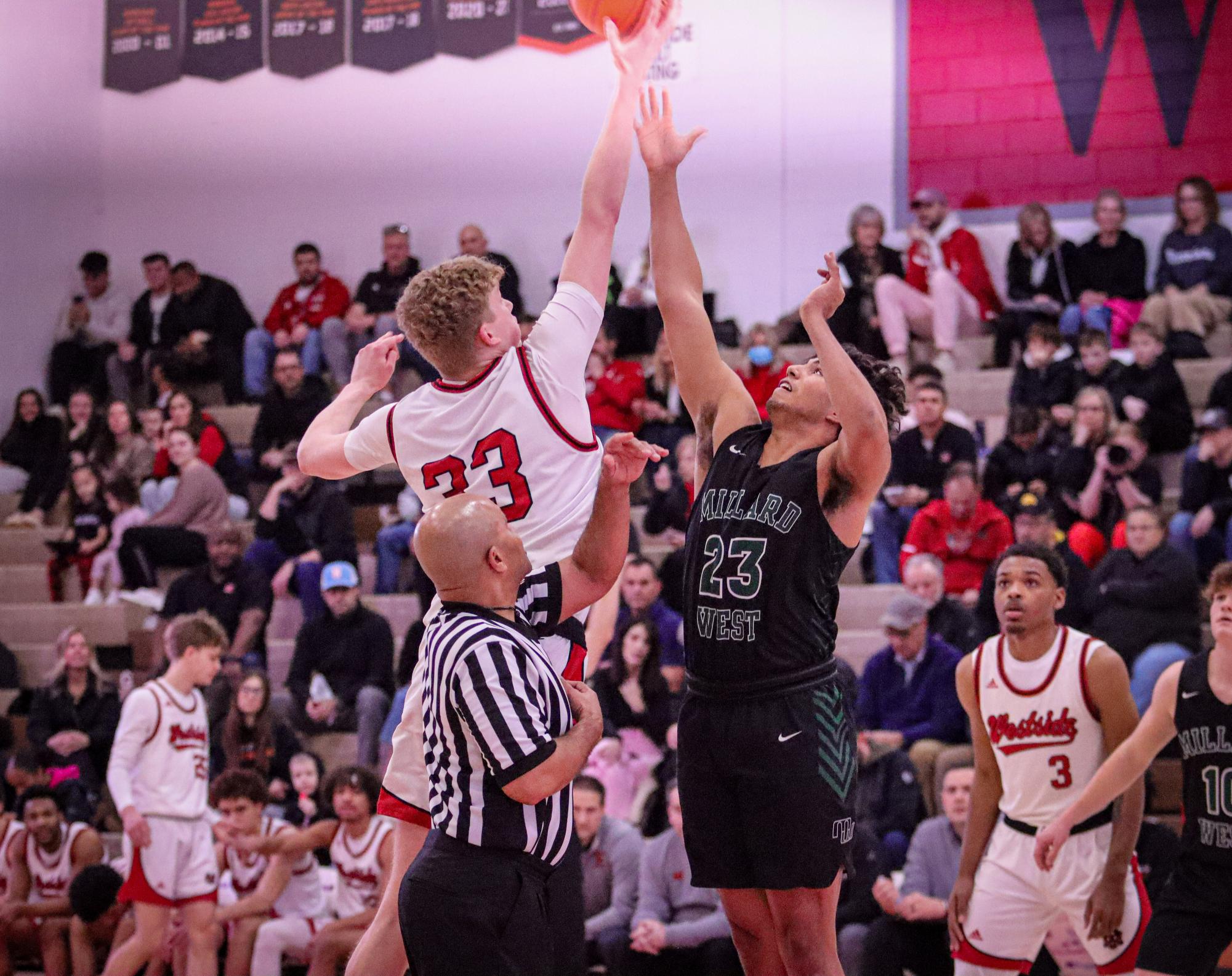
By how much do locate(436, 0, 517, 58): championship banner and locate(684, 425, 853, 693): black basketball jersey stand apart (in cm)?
1134

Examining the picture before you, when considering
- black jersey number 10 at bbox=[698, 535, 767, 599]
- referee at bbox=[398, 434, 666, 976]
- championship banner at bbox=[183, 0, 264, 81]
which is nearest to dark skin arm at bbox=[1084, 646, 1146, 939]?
black jersey number 10 at bbox=[698, 535, 767, 599]

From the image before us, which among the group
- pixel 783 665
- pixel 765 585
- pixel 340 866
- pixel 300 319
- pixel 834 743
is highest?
pixel 300 319

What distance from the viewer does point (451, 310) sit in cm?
374

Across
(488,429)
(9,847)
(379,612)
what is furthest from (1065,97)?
(488,429)

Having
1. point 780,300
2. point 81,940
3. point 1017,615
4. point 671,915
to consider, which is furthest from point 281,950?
point 780,300

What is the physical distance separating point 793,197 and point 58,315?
7.33 metres

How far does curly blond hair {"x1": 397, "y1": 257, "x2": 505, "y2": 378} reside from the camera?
3748 mm

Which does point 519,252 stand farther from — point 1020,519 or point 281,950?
point 281,950

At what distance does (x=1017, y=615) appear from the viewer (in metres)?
5.43

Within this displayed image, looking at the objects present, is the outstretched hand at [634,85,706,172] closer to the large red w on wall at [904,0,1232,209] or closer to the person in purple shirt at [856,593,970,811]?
the person in purple shirt at [856,593,970,811]

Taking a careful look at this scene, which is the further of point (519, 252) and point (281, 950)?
point (519, 252)

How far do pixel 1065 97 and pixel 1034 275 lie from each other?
189 cm

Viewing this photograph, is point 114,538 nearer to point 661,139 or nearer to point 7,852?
point 7,852

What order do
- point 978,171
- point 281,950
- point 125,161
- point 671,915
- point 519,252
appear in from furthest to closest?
point 125,161 < point 519,252 < point 978,171 < point 281,950 < point 671,915
